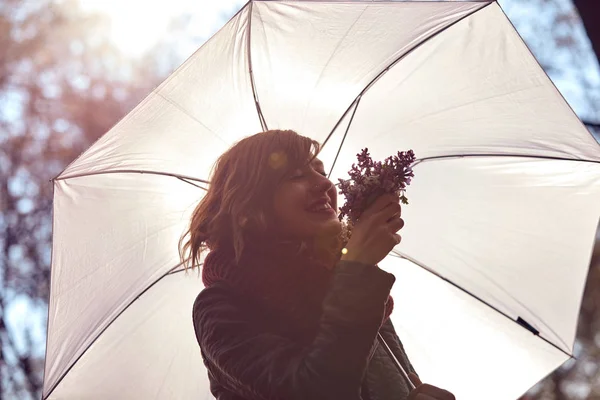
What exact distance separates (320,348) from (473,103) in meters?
1.40

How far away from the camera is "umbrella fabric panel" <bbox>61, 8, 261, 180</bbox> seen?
2068mm

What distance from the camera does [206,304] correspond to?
151 cm

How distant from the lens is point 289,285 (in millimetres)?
1561

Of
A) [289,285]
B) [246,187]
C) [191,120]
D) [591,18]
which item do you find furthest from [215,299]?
[591,18]

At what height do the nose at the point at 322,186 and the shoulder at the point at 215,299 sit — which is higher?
the nose at the point at 322,186

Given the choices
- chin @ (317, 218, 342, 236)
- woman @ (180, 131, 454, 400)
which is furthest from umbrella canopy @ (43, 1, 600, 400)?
chin @ (317, 218, 342, 236)

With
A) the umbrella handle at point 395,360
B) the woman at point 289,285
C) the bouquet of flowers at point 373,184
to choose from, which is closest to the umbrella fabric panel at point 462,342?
the woman at point 289,285

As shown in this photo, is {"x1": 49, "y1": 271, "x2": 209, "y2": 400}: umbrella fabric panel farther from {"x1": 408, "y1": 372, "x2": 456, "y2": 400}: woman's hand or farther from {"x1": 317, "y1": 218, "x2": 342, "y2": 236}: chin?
{"x1": 408, "y1": 372, "x2": 456, "y2": 400}: woman's hand

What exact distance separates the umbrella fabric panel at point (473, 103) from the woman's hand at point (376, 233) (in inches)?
31.5

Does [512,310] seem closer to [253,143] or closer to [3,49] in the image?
[253,143]

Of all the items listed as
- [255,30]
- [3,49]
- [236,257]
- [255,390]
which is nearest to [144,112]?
[255,30]

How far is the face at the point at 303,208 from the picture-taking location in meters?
1.60

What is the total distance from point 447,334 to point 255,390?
1263mm

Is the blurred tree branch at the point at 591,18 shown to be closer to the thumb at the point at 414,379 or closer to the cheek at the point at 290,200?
the cheek at the point at 290,200
